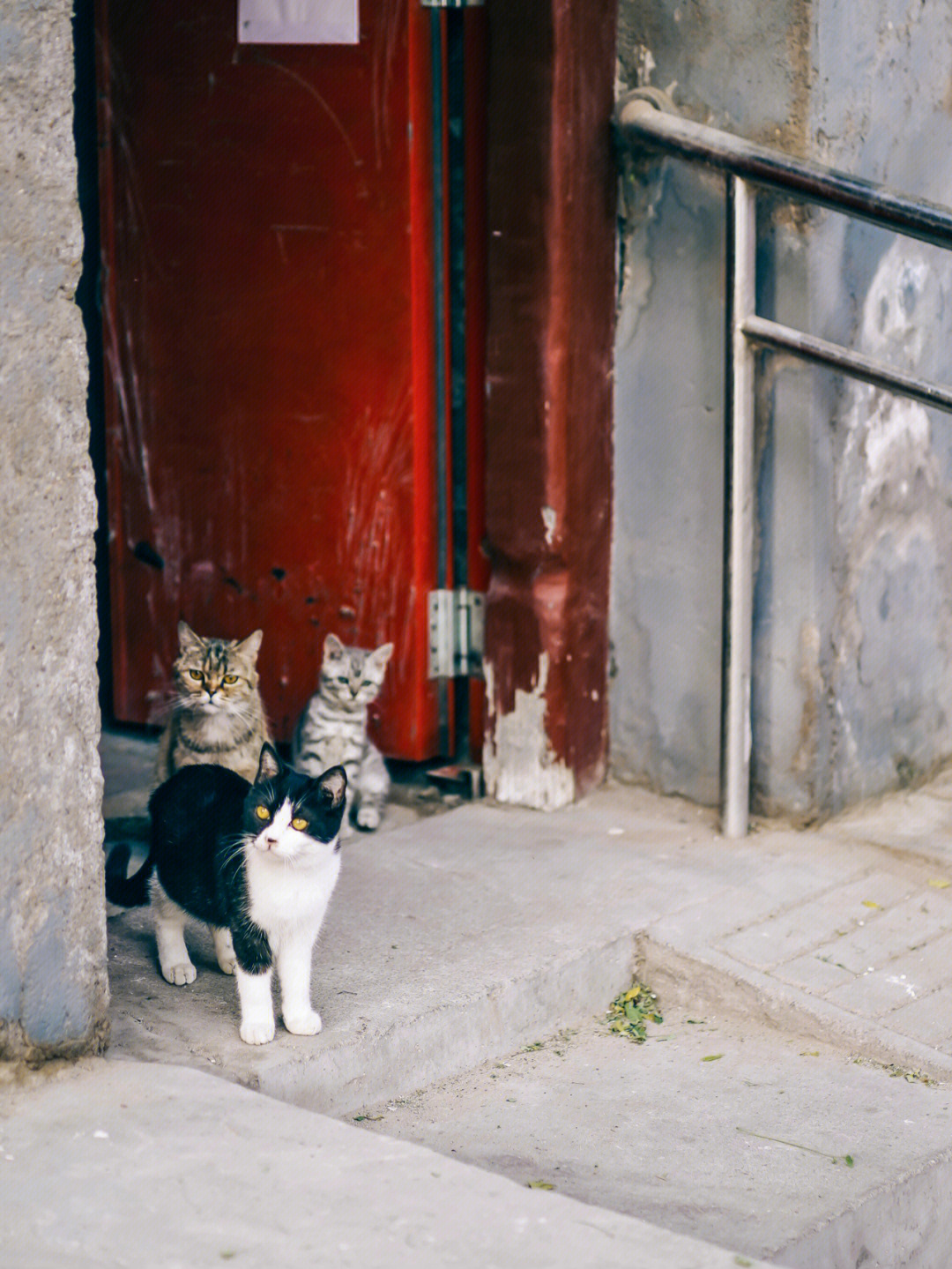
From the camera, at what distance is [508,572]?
13.4 ft

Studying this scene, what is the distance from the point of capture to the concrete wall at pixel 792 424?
12.3 feet

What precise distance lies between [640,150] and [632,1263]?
279 cm

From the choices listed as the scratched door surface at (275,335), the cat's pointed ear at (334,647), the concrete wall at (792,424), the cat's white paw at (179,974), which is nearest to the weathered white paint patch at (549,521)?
the concrete wall at (792,424)

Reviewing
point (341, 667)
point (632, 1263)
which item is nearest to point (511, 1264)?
point (632, 1263)

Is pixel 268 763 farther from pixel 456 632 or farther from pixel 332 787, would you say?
pixel 456 632

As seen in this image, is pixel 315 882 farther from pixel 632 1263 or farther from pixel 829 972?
pixel 829 972

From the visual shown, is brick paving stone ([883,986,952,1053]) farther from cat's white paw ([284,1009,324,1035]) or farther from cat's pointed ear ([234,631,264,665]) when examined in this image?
cat's pointed ear ([234,631,264,665])

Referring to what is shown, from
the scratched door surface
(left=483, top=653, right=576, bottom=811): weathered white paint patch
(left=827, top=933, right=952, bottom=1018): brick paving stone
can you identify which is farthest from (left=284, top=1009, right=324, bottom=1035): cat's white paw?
the scratched door surface

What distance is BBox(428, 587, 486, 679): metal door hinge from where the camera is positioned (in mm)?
4180

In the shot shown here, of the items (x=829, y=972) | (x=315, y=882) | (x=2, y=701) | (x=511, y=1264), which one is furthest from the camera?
(x=829, y=972)

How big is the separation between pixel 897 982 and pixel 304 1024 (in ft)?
4.16

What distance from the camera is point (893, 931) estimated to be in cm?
343

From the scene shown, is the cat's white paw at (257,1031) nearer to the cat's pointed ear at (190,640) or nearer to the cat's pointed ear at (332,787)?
→ the cat's pointed ear at (332,787)

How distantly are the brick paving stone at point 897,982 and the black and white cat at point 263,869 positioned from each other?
1.12 meters
